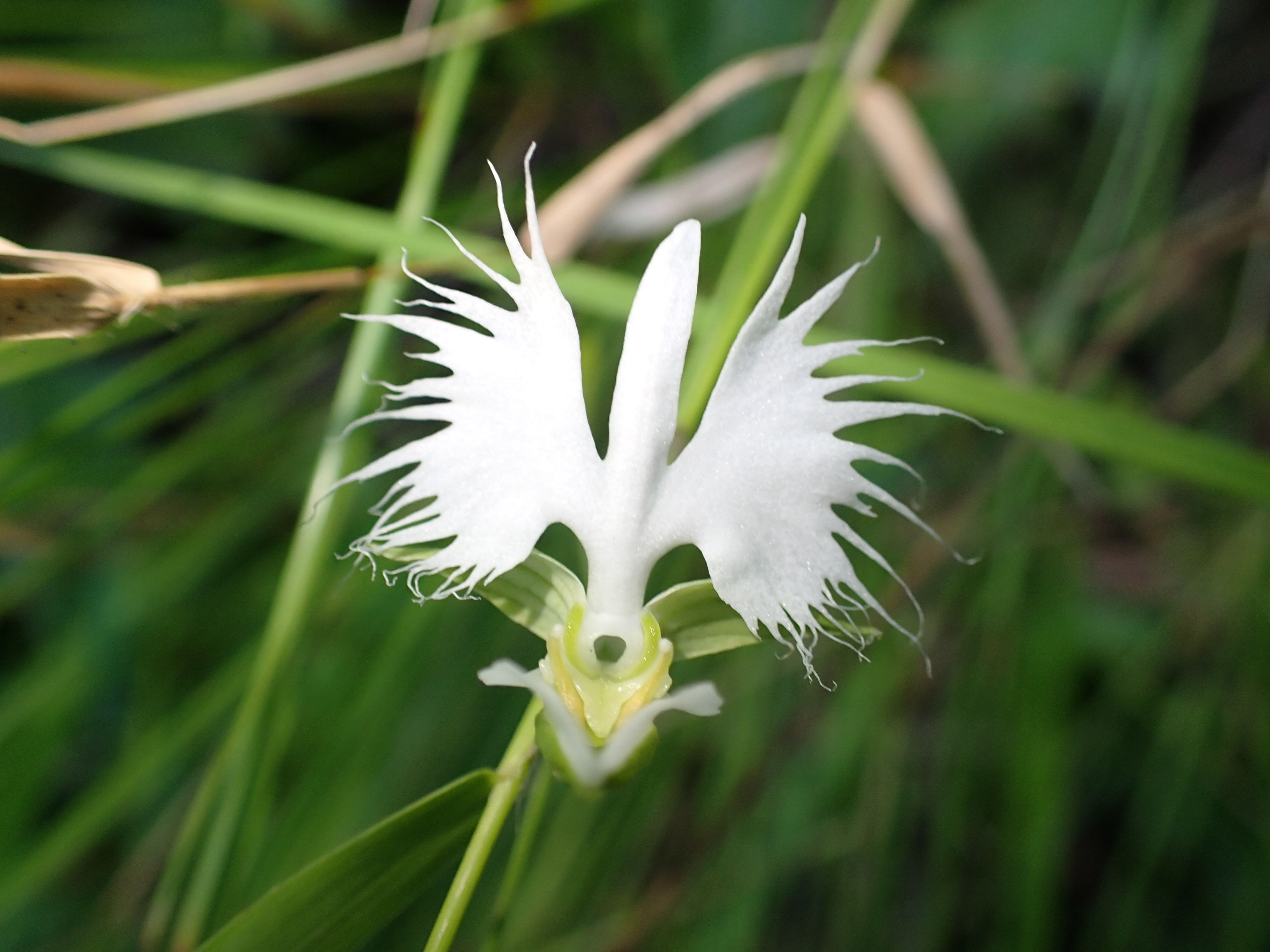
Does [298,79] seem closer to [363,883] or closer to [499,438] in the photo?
[499,438]

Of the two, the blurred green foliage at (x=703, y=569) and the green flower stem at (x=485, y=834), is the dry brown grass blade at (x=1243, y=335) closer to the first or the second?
the blurred green foliage at (x=703, y=569)

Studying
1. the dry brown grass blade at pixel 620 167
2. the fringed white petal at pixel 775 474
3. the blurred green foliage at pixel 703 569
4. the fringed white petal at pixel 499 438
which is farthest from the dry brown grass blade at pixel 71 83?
the fringed white petal at pixel 775 474

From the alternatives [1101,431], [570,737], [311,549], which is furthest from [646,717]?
[1101,431]

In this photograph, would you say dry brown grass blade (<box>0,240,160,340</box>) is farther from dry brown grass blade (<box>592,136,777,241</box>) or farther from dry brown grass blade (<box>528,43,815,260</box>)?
dry brown grass blade (<box>592,136,777,241</box>)

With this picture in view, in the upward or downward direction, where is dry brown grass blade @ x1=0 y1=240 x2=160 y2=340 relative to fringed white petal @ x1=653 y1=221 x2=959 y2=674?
upward

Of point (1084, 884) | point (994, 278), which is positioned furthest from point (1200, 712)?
point (994, 278)

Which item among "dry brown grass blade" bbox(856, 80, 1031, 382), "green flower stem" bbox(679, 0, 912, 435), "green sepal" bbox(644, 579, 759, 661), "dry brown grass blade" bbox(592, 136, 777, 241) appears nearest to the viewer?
"green sepal" bbox(644, 579, 759, 661)

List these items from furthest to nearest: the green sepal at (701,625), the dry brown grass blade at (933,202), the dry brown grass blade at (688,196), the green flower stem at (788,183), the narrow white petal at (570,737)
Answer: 1. the dry brown grass blade at (688,196)
2. the dry brown grass blade at (933,202)
3. the green flower stem at (788,183)
4. the green sepal at (701,625)
5. the narrow white petal at (570,737)

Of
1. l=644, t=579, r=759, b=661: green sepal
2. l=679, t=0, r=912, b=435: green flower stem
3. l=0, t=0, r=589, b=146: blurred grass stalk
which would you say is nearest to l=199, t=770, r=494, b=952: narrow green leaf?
l=644, t=579, r=759, b=661: green sepal
